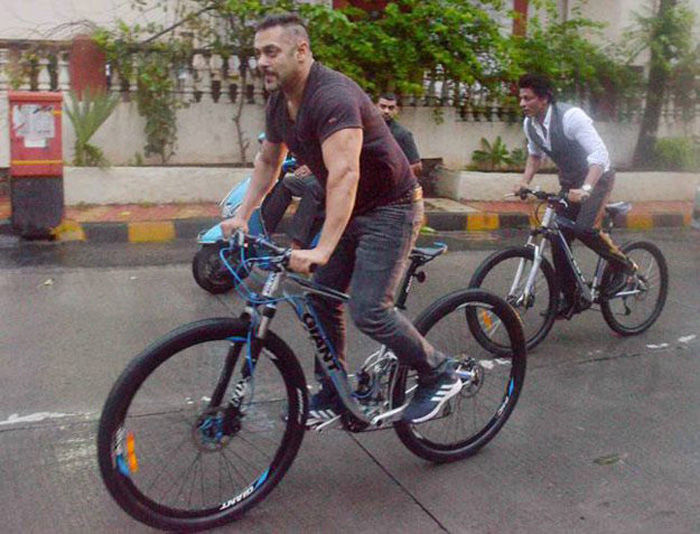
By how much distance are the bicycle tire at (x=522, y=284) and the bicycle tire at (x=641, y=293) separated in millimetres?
587

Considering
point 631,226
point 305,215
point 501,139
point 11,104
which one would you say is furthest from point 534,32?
point 305,215

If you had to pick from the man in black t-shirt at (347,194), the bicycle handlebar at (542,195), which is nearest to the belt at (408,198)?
the man in black t-shirt at (347,194)

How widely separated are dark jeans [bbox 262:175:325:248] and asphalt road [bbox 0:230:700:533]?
29.6 inches

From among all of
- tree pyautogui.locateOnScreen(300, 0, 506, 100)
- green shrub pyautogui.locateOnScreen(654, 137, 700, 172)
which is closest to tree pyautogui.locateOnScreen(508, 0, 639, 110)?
tree pyautogui.locateOnScreen(300, 0, 506, 100)

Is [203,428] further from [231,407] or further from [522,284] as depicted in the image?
[522,284]

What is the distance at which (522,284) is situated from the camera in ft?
17.9

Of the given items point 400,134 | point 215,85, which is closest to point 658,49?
point 215,85

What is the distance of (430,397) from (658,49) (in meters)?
10.3

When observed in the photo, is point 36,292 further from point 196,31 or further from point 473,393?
point 196,31

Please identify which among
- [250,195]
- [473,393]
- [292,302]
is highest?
[250,195]

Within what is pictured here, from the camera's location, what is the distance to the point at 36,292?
6.67m

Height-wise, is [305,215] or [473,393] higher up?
[305,215]

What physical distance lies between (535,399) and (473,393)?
3.08 ft

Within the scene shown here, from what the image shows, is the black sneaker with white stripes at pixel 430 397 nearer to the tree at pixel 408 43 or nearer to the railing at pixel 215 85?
the tree at pixel 408 43
